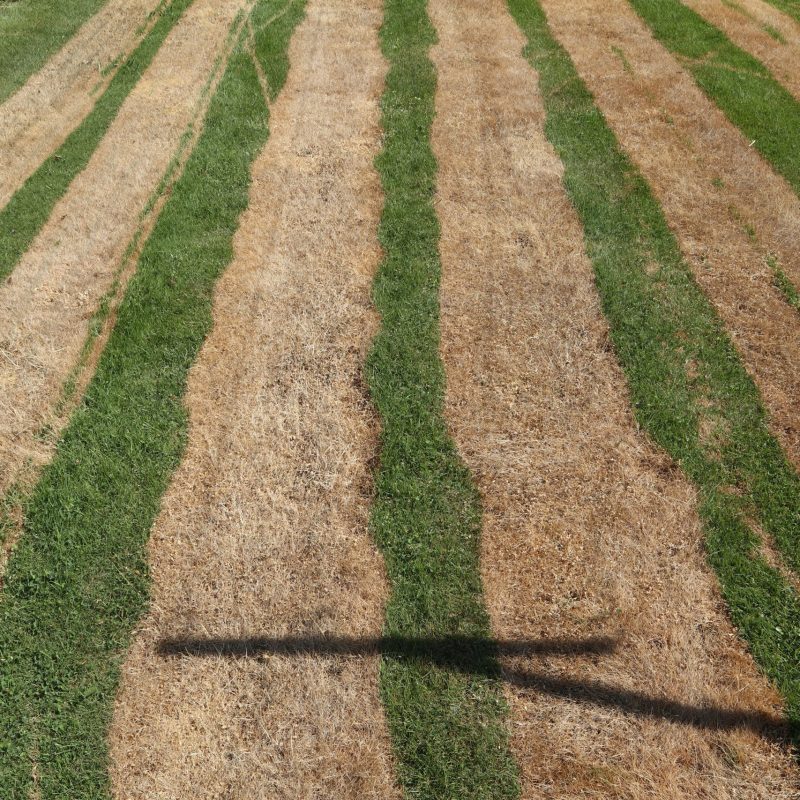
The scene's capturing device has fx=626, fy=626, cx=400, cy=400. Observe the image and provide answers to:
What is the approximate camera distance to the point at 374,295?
10531mm

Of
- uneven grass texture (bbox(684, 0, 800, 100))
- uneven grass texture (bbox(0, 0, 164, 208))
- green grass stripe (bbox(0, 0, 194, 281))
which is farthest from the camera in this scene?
uneven grass texture (bbox(684, 0, 800, 100))

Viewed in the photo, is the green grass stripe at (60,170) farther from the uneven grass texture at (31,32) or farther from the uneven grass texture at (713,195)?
the uneven grass texture at (713,195)

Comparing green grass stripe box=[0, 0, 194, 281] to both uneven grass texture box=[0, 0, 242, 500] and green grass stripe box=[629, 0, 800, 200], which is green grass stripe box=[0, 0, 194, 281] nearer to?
uneven grass texture box=[0, 0, 242, 500]

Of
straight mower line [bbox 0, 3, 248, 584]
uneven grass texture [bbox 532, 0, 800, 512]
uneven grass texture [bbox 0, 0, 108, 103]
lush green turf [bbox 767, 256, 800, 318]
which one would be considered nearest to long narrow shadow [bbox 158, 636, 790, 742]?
straight mower line [bbox 0, 3, 248, 584]

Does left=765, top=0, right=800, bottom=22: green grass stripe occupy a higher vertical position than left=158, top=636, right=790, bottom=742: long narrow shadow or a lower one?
higher

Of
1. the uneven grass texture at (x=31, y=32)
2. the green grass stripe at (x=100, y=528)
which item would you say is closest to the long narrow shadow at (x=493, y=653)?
the green grass stripe at (x=100, y=528)

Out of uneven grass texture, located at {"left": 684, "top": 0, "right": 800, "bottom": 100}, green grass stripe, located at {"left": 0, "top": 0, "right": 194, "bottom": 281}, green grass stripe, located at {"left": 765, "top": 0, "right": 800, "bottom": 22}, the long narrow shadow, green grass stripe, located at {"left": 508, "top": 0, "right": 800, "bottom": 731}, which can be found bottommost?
the long narrow shadow

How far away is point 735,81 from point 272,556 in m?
16.6

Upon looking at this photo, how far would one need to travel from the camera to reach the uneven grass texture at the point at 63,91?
48.2ft

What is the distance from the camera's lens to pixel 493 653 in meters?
6.63

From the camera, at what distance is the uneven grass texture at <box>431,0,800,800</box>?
5992mm

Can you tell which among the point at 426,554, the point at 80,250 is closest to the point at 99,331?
the point at 80,250

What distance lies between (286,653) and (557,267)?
7733 mm

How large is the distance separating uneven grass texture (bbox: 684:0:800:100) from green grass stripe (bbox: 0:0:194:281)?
17.0m
